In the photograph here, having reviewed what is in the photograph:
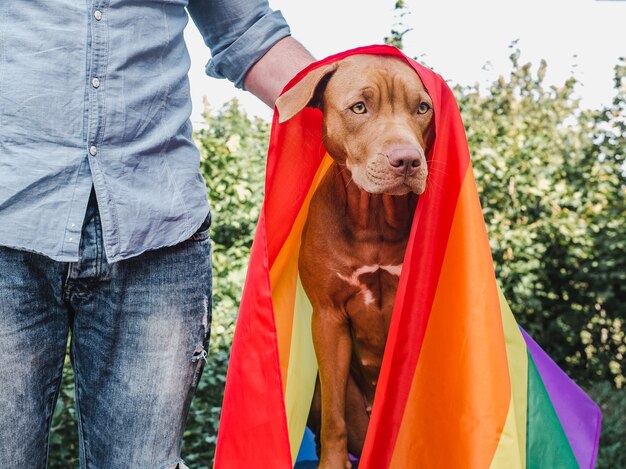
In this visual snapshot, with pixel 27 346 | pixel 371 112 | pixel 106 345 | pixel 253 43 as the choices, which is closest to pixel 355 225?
pixel 371 112

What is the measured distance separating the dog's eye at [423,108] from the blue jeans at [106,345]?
2.11ft

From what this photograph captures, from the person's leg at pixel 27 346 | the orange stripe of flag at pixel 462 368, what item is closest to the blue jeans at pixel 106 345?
the person's leg at pixel 27 346

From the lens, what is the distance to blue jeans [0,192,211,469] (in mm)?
1724

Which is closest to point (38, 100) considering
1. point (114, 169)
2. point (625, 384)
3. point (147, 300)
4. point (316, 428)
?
point (114, 169)

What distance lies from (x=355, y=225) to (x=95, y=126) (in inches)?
30.1

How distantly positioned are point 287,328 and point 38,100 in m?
0.96

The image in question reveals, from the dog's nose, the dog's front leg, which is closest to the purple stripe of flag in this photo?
the dog's front leg

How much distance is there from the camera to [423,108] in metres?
1.95

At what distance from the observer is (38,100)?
5.42 ft

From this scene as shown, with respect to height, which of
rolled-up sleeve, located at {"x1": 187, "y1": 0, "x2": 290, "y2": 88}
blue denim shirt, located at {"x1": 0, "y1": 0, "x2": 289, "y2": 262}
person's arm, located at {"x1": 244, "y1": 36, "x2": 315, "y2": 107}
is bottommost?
blue denim shirt, located at {"x1": 0, "y1": 0, "x2": 289, "y2": 262}

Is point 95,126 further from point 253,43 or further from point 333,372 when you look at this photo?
point 333,372

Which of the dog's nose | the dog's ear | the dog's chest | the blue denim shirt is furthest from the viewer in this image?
the dog's chest

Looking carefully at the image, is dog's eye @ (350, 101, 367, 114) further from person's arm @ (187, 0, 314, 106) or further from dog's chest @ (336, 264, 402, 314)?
dog's chest @ (336, 264, 402, 314)

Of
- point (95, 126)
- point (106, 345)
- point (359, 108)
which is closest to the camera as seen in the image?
point (95, 126)
